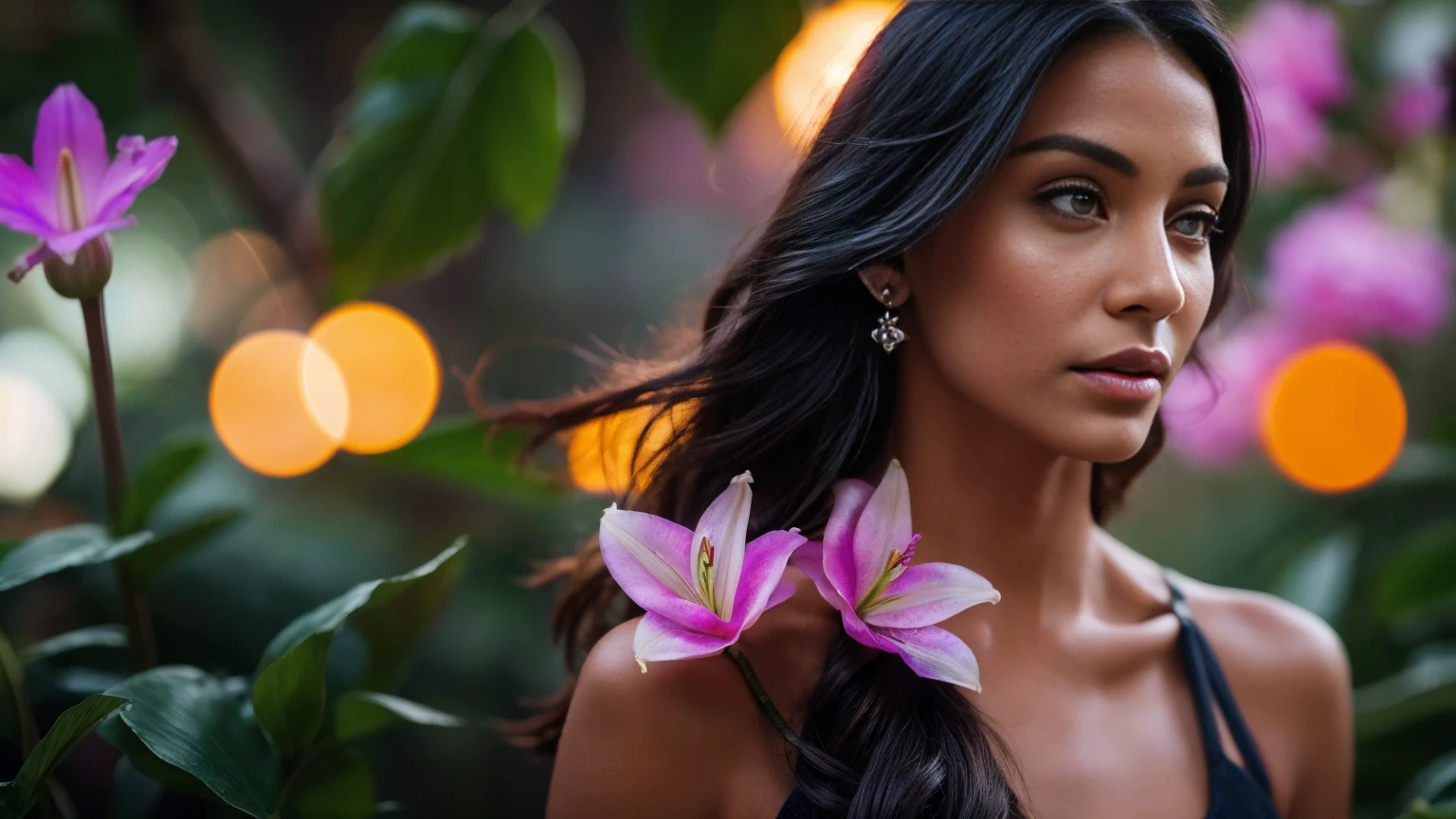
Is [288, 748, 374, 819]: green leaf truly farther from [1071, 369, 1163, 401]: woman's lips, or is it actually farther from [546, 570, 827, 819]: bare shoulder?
[1071, 369, 1163, 401]: woman's lips

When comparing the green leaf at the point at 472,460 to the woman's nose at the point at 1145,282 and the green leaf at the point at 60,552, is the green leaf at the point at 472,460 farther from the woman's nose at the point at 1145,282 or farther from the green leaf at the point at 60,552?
the woman's nose at the point at 1145,282

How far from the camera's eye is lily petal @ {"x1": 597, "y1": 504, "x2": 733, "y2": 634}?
2.41 ft

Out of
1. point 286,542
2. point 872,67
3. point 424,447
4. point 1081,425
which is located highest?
point 872,67

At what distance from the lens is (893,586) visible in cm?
78

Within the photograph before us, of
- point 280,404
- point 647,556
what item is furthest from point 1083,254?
point 280,404

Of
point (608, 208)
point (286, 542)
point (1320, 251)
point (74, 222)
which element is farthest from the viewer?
point (608, 208)

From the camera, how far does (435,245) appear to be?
1219mm

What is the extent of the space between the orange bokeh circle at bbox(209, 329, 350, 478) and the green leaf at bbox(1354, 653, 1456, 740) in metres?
1.57

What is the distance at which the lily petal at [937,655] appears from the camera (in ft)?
2.40

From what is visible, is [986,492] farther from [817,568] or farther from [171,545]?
[171,545]

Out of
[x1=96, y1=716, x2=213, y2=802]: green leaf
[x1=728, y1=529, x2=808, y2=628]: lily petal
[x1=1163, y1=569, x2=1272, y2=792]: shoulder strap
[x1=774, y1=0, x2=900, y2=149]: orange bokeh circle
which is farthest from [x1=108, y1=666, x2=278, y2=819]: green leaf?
[x1=1163, y1=569, x2=1272, y2=792]: shoulder strap

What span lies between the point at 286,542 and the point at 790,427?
3.65 feet

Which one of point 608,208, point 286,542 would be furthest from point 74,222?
point 608,208

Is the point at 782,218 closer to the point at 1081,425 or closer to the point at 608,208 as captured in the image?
the point at 1081,425
